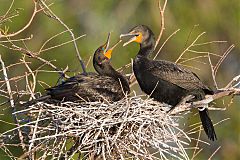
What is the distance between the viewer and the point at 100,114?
597 centimetres

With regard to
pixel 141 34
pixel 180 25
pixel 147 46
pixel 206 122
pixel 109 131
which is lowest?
pixel 180 25

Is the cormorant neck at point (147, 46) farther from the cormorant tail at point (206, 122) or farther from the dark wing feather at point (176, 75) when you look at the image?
the cormorant tail at point (206, 122)

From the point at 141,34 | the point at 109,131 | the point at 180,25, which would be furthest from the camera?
the point at 180,25

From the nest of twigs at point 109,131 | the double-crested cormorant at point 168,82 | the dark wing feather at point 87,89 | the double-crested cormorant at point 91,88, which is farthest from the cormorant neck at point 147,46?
the nest of twigs at point 109,131

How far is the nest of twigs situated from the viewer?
557 cm

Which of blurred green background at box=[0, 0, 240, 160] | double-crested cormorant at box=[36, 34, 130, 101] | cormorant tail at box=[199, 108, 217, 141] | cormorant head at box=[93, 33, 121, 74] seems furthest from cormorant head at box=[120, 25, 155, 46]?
blurred green background at box=[0, 0, 240, 160]

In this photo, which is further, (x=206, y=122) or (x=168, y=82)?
(x=168, y=82)

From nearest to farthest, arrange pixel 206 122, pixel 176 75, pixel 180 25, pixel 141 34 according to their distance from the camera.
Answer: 1. pixel 206 122
2. pixel 176 75
3. pixel 141 34
4. pixel 180 25

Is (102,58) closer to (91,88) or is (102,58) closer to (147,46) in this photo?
(147,46)

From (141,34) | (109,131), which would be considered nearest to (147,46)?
(141,34)

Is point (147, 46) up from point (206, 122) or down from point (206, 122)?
up

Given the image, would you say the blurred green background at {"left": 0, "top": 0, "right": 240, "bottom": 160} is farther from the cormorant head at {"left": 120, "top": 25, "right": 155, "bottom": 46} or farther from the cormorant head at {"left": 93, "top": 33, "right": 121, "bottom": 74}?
the cormorant head at {"left": 120, "top": 25, "right": 155, "bottom": 46}

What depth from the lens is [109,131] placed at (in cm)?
579

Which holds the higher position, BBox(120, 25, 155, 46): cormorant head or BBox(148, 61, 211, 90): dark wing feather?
BBox(120, 25, 155, 46): cormorant head
